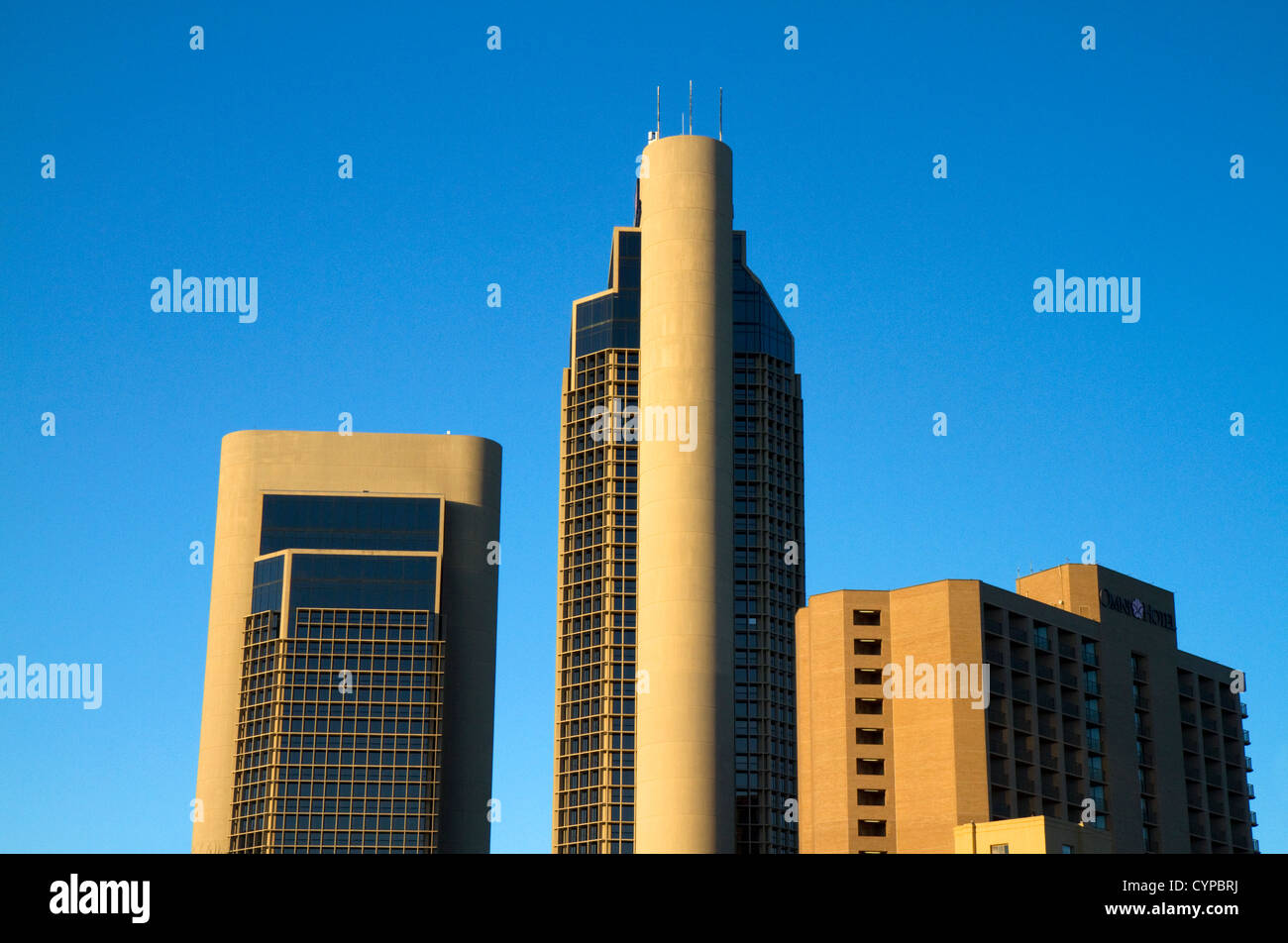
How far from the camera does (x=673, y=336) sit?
188 m

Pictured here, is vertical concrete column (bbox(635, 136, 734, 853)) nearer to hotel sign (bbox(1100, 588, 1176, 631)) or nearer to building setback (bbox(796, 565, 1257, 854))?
building setback (bbox(796, 565, 1257, 854))

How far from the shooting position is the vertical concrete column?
16912 centimetres

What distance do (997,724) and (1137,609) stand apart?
110 feet

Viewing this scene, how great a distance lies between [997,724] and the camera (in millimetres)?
160250

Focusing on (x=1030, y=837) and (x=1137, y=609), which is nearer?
(x=1030, y=837)

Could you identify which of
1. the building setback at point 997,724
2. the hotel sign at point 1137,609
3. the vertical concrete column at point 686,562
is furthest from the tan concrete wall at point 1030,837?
the hotel sign at point 1137,609

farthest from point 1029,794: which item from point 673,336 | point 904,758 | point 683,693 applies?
point 673,336

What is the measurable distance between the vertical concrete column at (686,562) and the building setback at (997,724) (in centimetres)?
1075

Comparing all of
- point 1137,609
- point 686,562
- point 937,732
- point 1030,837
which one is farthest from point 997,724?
point 686,562

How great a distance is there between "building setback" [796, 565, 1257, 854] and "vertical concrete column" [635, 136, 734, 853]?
10750 millimetres

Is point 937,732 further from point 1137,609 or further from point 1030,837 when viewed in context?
point 1137,609
